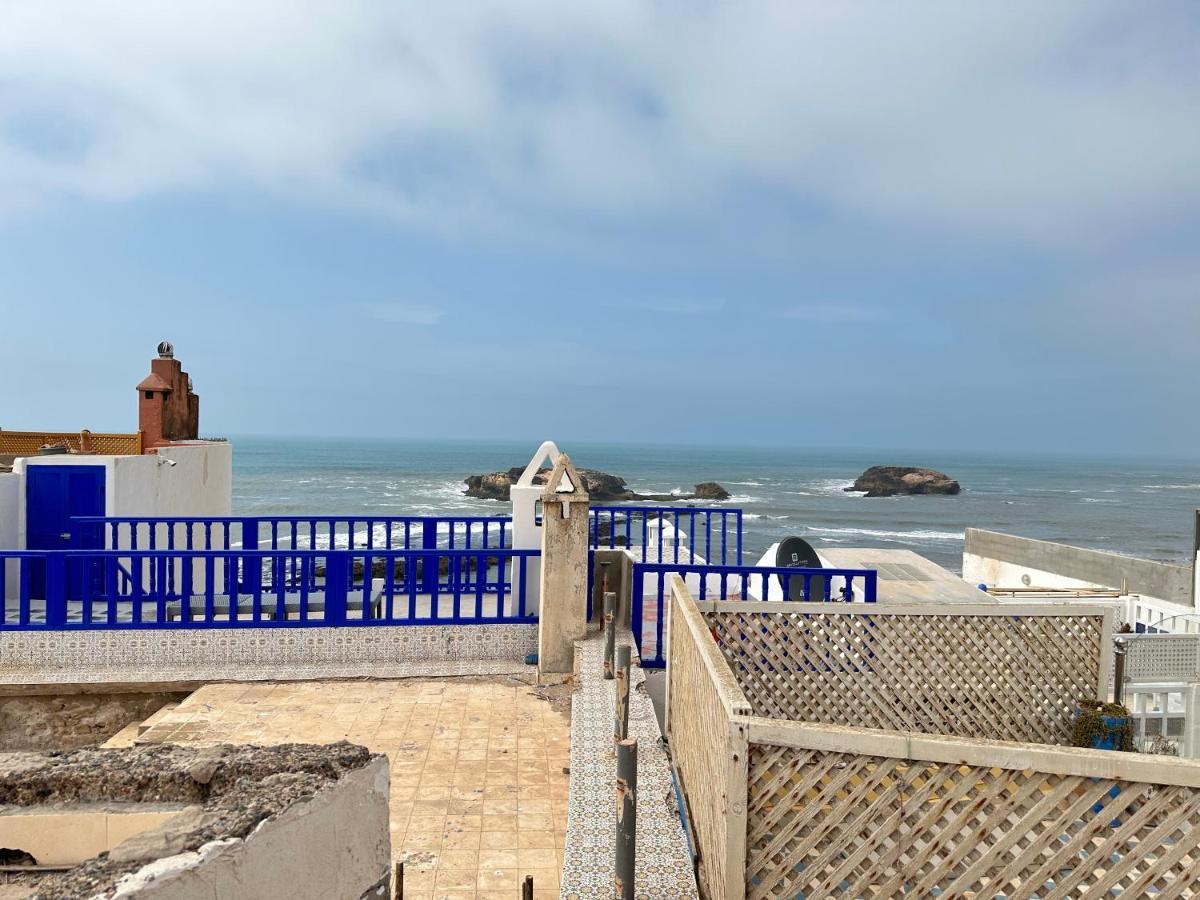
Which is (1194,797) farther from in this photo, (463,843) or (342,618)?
(342,618)

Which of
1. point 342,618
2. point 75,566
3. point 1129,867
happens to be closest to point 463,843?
point 1129,867

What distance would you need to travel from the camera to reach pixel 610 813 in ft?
13.1

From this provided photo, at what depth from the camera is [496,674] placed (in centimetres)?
695

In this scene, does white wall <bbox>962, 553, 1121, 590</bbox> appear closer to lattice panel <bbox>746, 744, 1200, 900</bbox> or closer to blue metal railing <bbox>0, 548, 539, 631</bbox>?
blue metal railing <bbox>0, 548, 539, 631</bbox>

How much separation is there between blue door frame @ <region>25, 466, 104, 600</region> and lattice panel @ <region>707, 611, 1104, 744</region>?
826cm

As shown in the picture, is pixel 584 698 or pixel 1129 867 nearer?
pixel 1129 867

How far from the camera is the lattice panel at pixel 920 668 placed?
546cm

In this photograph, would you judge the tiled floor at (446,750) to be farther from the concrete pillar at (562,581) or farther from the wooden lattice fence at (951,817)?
the wooden lattice fence at (951,817)

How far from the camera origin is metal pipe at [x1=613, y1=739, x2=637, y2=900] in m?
3.15

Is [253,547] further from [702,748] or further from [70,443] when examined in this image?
[702,748]

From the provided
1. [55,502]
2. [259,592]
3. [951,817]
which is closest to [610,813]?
[951,817]

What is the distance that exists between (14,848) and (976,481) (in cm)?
11657

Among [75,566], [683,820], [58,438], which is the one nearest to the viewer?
[683,820]

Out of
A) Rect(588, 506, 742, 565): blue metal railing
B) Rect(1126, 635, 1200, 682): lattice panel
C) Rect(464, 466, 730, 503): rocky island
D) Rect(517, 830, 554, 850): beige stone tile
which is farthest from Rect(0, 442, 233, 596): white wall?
Rect(464, 466, 730, 503): rocky island
